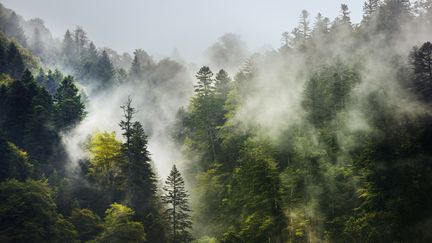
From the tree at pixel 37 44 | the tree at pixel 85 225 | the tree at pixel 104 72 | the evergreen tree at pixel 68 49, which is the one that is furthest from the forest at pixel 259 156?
the tree at pixel 37 44

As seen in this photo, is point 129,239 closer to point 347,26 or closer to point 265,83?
point 265,83

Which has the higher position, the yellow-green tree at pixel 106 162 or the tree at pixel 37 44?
the tree at pixel 37 44

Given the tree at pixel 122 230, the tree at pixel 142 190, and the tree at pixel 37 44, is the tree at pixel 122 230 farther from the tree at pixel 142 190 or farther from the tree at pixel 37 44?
the tree at pixel 37 44

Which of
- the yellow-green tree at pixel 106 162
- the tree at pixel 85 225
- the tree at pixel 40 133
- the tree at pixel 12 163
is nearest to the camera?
the tree at pixel 85 225

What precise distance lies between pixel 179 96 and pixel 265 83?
1774 inches

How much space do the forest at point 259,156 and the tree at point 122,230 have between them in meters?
0.18

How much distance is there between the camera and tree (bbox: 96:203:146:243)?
193 feet

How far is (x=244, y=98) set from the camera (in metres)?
87.8

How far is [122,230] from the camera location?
5925 cm

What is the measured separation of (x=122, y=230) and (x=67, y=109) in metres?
36.5

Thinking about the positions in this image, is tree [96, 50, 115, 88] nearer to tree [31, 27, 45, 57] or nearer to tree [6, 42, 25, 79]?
tree [31, 27, 45, 57]

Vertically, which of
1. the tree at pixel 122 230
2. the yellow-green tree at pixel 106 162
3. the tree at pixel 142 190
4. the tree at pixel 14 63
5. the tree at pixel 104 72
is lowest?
the tree at pixel 122 230

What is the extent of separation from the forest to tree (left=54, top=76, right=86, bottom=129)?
0.25 meters

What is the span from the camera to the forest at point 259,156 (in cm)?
5853
